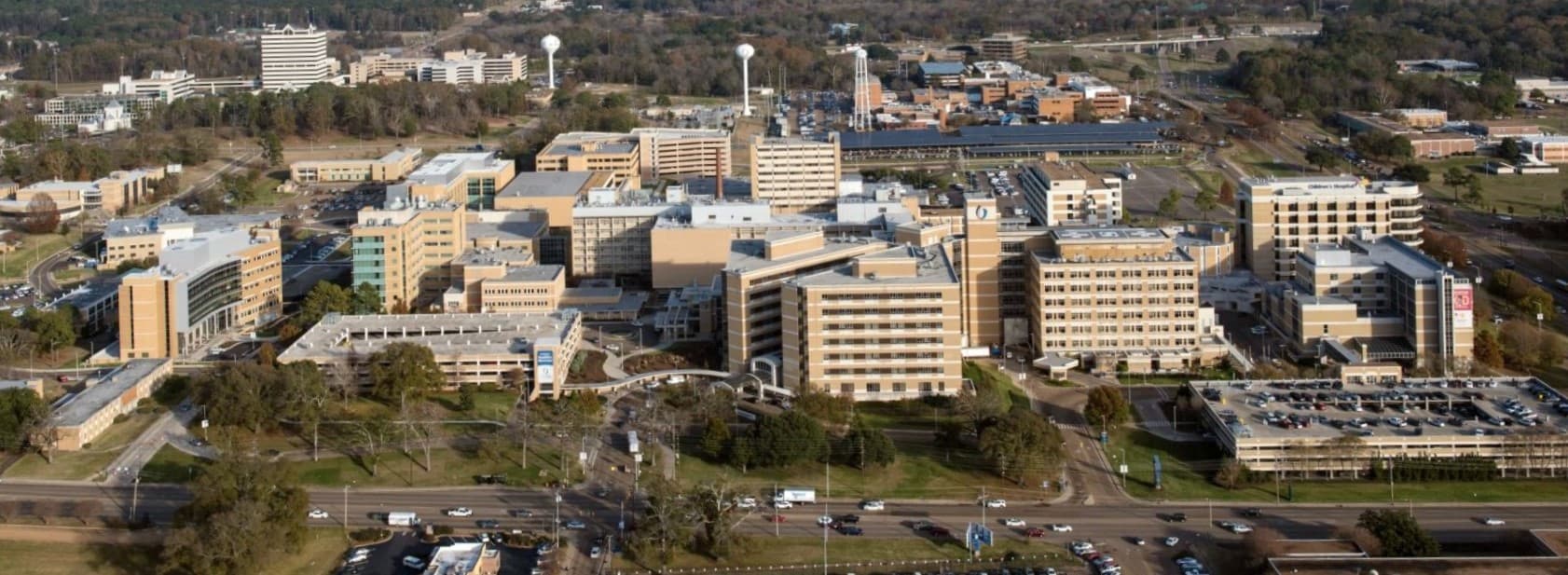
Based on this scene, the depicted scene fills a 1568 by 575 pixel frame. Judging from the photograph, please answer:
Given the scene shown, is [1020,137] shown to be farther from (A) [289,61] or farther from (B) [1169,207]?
(A) [289,61]

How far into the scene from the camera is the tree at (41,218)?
2997cm

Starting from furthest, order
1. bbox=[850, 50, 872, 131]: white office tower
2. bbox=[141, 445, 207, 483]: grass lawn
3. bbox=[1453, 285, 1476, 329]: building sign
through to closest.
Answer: bbox=[850, 50, 872, 131]: white office tower → bbox=[1453, 285, 1476, 329]: building sign → bbox=[141, 445, 207, 483]: grass lawn

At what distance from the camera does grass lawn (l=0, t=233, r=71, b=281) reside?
27312 millimetres

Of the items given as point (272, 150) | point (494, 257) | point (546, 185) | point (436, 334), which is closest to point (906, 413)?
point (436, 334)

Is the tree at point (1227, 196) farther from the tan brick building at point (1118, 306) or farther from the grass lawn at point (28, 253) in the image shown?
the grass lawn at point (28, 253)

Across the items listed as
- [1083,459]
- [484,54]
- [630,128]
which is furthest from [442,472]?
[484,54]

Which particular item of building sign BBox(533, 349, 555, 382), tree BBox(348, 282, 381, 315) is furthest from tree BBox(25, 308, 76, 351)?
building sign BBox(533, 349, 555, 382)

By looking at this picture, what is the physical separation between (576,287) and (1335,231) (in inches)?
437

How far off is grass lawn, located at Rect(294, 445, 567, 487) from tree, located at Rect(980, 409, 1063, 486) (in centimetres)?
419

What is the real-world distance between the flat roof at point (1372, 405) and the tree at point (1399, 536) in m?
2.22

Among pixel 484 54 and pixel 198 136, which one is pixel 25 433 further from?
pixel 484 54

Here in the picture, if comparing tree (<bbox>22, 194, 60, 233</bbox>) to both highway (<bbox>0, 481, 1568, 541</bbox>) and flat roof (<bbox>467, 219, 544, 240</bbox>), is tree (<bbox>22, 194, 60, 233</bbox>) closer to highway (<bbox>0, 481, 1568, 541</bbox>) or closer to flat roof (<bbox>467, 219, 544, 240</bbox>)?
flat roof (<bbox>467, 219, 544, 240</bbox>)

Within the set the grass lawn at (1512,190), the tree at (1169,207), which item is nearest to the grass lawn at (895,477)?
the tree at (1169,207)

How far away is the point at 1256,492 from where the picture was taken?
1602cm
